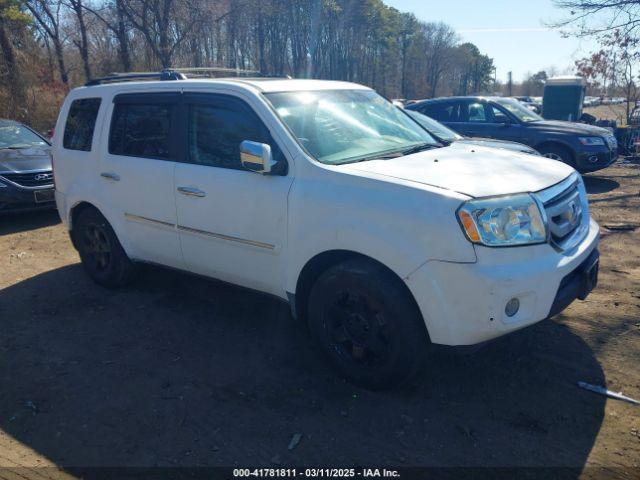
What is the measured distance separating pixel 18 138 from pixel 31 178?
160 centimetres

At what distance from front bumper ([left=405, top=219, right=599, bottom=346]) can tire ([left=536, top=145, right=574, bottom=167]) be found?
26.1 feet

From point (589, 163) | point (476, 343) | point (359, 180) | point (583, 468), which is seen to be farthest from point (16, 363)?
point (589, 163)

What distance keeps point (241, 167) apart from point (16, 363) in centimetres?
220

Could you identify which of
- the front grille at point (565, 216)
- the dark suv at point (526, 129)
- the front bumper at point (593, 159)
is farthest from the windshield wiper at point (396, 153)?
the front bumper at point (593, 159)

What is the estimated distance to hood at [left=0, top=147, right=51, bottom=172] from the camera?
8031 mm

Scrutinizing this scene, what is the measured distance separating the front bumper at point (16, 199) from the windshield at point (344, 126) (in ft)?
18.4

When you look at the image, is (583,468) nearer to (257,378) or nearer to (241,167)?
(257,378)

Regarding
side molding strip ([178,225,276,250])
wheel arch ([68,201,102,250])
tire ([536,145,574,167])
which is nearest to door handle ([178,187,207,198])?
side molding strip ([178,225,276,250])

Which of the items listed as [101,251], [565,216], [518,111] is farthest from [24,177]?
[518,111]

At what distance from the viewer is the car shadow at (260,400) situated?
9.30 ft

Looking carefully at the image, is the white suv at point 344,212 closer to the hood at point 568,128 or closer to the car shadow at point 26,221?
the car shadow at point 26,221

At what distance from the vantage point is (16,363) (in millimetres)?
3900

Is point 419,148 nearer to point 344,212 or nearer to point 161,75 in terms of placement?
point 344,212

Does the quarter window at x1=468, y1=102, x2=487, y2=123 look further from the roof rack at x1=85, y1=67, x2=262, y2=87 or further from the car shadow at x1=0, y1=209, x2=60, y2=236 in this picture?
the car shadow at x1=0, y1=209, x2=60, y2=236
